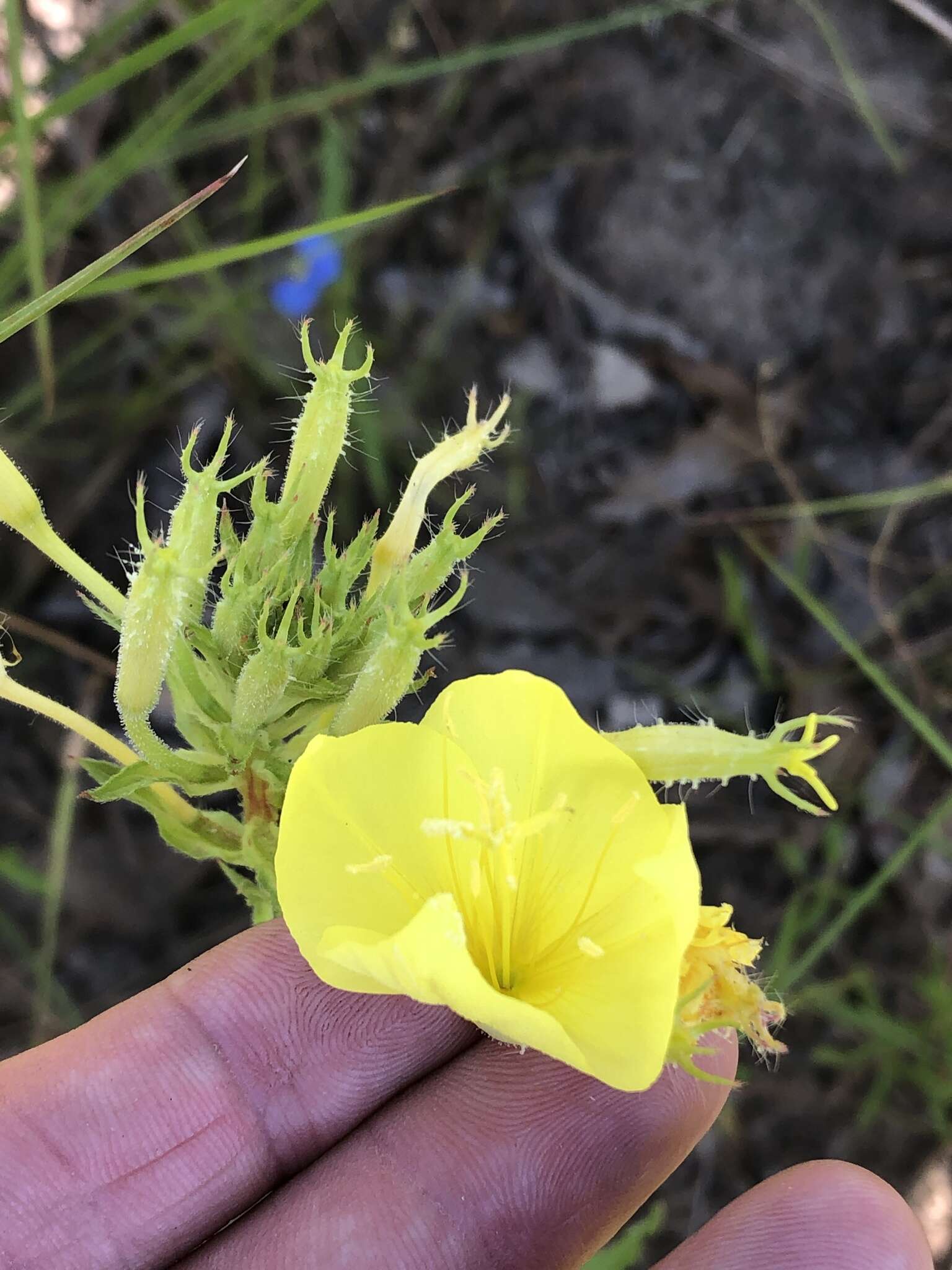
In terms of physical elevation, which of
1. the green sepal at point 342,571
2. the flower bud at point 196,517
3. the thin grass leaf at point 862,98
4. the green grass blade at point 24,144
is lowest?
the thin grass leaf at point 862,98

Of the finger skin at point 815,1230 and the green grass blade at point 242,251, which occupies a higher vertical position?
the green grass blade at point 242,251

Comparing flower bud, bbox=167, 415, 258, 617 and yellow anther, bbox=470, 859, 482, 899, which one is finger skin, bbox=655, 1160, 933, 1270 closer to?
yellow anther, bbox=470, 859, 482, 899

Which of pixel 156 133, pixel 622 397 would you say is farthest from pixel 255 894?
pixel 622 397

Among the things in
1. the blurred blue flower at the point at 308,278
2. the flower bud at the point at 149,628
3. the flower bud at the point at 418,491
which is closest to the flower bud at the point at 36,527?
the flower bud at the point at 149,628

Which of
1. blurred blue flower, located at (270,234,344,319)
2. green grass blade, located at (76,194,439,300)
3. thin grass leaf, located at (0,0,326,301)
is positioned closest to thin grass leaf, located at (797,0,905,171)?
blurred blue flower, located at (270,234,344,319)

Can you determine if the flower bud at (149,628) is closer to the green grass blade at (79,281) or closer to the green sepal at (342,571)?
the green sepal at (342,571)

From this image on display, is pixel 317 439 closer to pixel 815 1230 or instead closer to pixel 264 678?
pixel 264 678

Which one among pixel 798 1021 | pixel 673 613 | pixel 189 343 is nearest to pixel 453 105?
pixel 189 343
